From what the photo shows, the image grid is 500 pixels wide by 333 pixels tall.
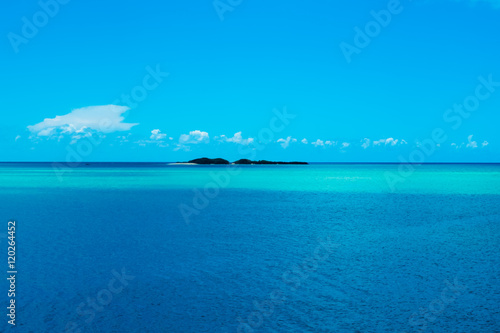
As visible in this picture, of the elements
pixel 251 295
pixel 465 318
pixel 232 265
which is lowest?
pixel 465 318

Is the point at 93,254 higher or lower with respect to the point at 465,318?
higher

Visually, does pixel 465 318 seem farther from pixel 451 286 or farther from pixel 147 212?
pixel 147 212

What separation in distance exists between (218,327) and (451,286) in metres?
11.5

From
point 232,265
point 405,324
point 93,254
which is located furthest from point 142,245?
point 405,324

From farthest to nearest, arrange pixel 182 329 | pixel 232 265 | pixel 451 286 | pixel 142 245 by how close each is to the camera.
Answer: pixel 142 245, pixel 232 265, pixel 451 286, pixel 182 329

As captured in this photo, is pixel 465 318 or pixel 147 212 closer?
pixel 465 318

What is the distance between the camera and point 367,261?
992 inches

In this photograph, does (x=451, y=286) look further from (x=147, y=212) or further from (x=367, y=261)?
(x=147, y=212)

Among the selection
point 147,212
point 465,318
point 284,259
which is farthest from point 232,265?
point 147,212

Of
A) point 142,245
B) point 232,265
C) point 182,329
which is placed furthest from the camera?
point 142,245

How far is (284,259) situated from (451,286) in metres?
8.89

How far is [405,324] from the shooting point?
16234mm

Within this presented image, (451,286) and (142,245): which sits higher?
(142,245)

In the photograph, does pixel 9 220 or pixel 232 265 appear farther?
pixel 9 220
